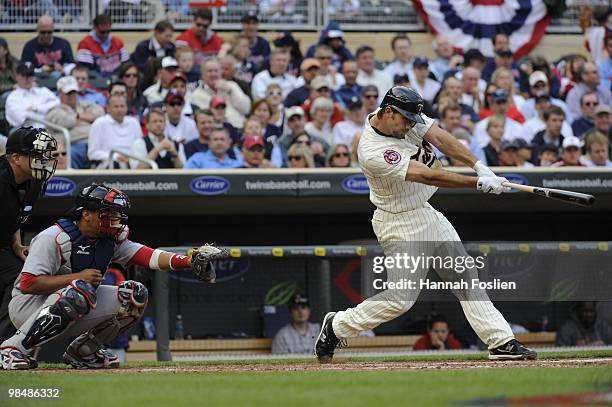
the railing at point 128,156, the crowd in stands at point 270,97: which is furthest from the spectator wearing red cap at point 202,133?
the railing at point 128,156

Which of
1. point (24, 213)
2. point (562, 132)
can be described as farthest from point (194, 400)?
point (562, 132)

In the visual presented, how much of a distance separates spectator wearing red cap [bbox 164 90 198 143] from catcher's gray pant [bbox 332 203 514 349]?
17.1ft

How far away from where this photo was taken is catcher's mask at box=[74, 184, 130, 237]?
7.30 metres

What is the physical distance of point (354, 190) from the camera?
1117cm

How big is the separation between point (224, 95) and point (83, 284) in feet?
20.8

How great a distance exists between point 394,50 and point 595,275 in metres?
5.22

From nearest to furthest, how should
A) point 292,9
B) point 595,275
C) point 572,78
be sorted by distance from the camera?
point 595,275, point 572,78, point 292,9

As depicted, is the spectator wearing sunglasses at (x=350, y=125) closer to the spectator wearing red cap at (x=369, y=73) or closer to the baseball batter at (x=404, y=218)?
the spectator wearing red cap at (x=369, y=73)

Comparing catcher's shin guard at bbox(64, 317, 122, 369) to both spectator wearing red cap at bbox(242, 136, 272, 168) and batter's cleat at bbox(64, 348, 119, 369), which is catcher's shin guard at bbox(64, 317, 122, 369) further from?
spectator wearing red cap at bbox(242, 136, 272, 168)

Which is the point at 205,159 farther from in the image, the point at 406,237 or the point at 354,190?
the point at 406,237

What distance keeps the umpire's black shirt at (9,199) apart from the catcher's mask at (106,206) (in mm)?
621

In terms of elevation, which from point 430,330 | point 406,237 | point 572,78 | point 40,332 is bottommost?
point 430,330

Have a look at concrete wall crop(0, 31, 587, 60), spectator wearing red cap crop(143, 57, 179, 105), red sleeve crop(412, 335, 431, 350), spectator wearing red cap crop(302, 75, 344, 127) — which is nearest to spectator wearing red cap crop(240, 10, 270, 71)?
concrete wall crop(0, 31, 587, 60)

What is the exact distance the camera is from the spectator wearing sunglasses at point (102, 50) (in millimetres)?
13867
